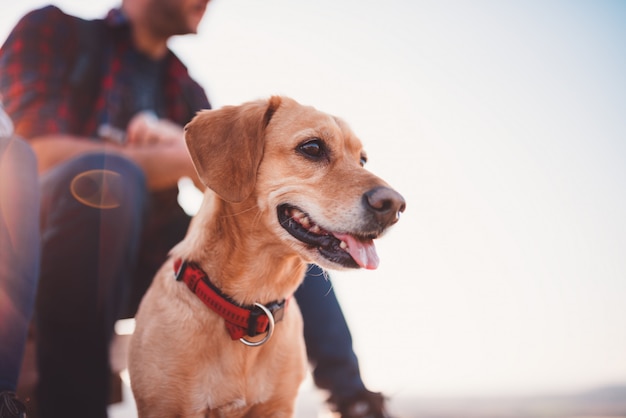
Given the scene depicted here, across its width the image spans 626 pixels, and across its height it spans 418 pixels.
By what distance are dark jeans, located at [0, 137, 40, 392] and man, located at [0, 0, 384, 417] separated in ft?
1.08

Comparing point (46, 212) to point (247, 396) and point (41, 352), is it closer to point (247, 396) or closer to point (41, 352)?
point (41, 352)

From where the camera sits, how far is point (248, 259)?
2.27 meters

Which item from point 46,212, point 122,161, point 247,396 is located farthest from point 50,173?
point 247,396

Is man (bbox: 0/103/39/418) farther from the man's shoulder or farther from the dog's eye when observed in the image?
the man's shoulder

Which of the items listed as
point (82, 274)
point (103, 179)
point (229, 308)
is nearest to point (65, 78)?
point (103, 179)

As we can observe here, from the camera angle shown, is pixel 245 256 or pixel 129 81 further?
pixel 129 81

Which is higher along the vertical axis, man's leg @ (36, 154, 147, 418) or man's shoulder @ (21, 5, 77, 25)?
man's shoulder @ (21, 5, 77, 25)

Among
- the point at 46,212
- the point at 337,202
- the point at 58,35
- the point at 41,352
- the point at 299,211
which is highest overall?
the point at 337,202

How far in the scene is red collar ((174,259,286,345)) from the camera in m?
2.15

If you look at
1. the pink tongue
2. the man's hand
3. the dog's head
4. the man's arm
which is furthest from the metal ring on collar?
the man's hand

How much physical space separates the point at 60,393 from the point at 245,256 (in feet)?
3.22

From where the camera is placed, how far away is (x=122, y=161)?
2.55 m

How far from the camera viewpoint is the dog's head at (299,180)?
2.12m

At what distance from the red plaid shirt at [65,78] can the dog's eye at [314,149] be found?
58.7 inches
